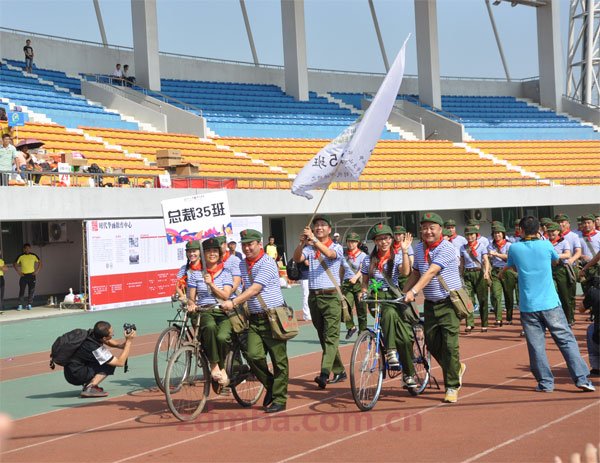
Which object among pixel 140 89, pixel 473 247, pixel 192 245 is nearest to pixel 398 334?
pixel 192 245

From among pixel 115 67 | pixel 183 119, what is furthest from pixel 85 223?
pixel 115 67

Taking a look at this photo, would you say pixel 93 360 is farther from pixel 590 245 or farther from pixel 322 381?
pixel 590 245

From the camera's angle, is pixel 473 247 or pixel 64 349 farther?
pixel 473 247

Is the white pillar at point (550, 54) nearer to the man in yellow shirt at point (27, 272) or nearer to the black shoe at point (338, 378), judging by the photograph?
the man in yellow shirt at point (27, 272)

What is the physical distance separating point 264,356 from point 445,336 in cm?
177

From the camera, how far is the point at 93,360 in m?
9.86

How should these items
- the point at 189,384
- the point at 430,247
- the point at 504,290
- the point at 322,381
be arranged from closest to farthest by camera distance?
the point at 189,384
the point at 430,247
the point at 322,381
the point at 504,290

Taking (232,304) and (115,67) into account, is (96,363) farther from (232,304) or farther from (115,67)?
(115,67)

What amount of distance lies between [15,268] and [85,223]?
→ 3.25 meters

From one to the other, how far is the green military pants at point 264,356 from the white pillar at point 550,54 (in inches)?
1492

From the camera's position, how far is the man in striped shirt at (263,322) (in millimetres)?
8477

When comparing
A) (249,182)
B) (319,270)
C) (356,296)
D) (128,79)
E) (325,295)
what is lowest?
(356,296)

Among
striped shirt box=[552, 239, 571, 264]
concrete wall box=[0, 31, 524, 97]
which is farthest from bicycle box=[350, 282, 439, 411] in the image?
concrete wall box=[0, 31, 524, 97]

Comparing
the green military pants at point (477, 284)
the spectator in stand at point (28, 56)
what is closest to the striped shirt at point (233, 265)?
the green military pants at point (477, 284)
